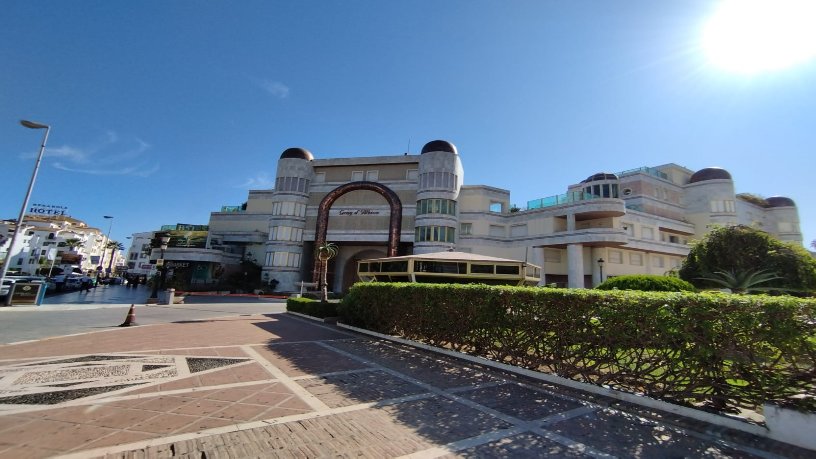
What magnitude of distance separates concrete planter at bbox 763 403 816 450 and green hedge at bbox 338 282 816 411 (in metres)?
0.18

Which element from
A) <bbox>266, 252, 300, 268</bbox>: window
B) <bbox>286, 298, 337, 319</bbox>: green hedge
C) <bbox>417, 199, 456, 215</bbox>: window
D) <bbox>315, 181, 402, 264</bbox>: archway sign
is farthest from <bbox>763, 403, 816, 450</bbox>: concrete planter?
<bbox>266, 252, 300, 268</bbox>: window

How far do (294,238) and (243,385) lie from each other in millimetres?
31367

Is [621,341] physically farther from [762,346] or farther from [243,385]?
[243,385]

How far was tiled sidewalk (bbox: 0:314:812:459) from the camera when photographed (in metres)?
3.69

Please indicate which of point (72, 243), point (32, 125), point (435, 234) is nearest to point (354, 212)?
point (435, 234)

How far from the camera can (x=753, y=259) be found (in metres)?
18.6

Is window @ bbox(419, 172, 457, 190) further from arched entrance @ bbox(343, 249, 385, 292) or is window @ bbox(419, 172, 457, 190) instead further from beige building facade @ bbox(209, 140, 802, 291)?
arched entrance @ bbox(343, 249, 385, 292)

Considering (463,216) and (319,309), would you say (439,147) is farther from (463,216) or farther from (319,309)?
(319,309)

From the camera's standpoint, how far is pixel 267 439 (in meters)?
3.80

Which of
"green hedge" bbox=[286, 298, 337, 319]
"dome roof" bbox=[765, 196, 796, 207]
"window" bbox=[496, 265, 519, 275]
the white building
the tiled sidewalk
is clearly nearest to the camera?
the tiled sidewalk

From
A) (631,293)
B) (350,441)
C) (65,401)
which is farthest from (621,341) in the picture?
(65,401)

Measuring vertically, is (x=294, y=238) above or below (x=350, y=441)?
above

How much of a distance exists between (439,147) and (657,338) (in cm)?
3096

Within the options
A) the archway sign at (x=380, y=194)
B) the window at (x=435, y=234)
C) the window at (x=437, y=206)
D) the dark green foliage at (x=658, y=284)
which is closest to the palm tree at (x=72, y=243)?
the archway sign at (x=380, y=194)
